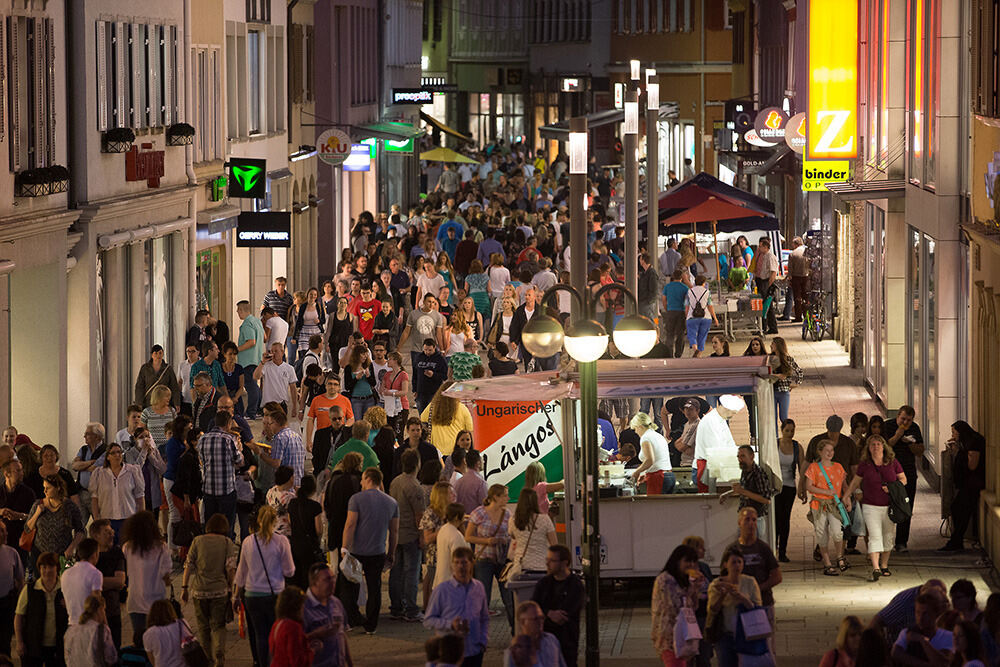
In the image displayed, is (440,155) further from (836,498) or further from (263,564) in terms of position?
(263,564)

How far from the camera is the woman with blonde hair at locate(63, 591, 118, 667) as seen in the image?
13375mm

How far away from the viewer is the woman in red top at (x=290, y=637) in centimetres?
1255

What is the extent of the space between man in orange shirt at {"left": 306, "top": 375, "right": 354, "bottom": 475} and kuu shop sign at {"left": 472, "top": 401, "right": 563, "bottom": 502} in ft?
4.25

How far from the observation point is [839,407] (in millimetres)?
28609

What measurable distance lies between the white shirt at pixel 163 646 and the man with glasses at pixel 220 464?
16.3ft

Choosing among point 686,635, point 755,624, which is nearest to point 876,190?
point 755,624

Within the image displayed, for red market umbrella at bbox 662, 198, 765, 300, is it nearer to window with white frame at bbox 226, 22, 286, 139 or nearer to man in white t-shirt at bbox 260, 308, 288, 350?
window with white frame at bbox 226, 22, 286, 139

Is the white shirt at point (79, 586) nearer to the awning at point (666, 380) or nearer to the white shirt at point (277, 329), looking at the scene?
the awning at point (666, 380)

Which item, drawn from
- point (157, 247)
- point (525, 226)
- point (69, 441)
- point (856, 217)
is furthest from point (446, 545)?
point (525, 226)

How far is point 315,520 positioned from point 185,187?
45.6ft

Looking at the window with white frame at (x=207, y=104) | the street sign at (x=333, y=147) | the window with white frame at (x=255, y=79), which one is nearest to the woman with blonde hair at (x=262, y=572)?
the window with white frame at (x=207, y=104)

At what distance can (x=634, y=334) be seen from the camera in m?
14.6

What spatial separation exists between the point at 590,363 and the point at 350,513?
275cm

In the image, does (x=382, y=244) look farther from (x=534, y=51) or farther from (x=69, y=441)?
(x=534, y=51)
